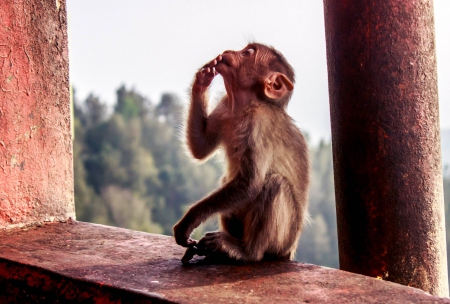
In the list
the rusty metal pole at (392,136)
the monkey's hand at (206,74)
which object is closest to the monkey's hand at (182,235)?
the monkey's hand at (206,74)

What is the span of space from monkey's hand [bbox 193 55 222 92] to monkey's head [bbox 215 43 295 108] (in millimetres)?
42

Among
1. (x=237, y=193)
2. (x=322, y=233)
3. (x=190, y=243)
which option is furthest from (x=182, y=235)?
(x=322, y=233)

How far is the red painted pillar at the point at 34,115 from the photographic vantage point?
3459 millimetres

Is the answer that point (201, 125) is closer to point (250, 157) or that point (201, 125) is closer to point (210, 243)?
point (250, 157)

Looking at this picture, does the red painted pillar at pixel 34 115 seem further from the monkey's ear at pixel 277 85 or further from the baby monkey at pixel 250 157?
the monkey's ear at pixel 277 85

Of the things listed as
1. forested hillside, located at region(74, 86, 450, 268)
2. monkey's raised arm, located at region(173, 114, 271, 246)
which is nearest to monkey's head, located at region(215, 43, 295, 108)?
monkey's raised arm, located at region(173, 114, 271, 246)

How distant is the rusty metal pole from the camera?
321 cm

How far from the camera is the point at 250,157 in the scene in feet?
9.99

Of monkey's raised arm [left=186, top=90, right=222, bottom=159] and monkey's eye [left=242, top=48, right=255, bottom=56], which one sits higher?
monkey's eye [left=242, top=48, right=255, bottom=56]

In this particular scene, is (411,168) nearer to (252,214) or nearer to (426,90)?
(426,90)

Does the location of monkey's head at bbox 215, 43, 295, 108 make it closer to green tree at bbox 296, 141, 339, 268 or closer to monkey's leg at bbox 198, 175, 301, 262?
monkey's leg at bbox 198, 175, 301, 262

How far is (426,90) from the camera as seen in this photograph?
3246 millimetres

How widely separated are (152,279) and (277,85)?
1.53m

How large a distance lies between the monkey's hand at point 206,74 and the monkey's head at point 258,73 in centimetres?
4
